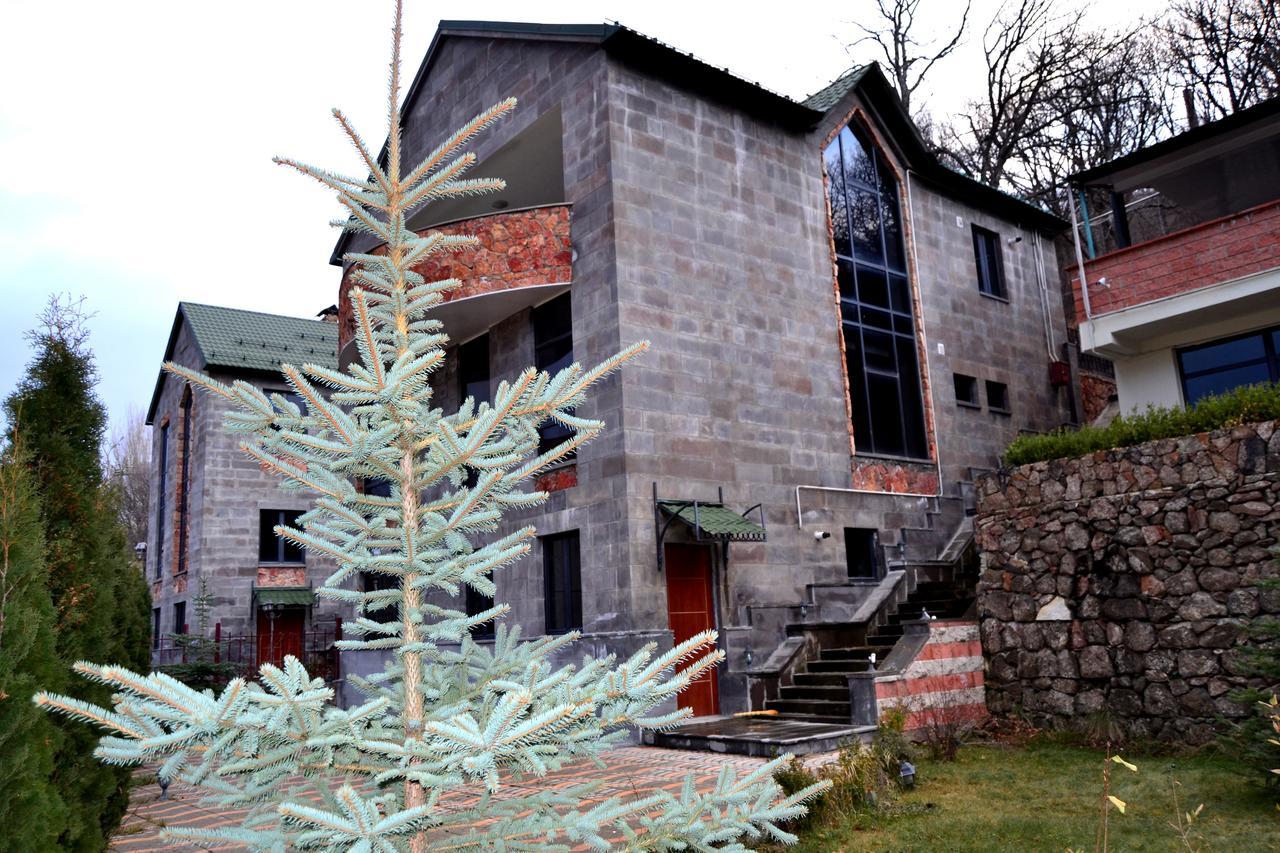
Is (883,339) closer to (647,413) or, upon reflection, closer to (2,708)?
(647,413)

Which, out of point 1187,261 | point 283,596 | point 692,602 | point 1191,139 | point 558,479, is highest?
point 1191,139

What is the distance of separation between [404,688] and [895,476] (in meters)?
13.4

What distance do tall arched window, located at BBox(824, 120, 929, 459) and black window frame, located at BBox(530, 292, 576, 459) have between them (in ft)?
16.5

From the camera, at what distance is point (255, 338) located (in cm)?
2816

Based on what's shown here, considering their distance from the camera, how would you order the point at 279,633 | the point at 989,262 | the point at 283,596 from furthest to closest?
the point at 279,633
the point at 283,596
the point at 989,262

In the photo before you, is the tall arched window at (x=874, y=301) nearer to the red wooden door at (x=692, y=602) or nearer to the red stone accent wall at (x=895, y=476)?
the red stone accent wall at (x=895, y=476)

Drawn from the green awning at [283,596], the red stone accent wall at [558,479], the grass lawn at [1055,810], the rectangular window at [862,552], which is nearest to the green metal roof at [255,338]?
the green awning at [283,596]

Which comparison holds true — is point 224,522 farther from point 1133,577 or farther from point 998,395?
point 1133,577

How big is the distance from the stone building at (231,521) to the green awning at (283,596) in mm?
28

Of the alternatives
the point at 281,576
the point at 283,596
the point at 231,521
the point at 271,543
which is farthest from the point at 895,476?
the point at 231,521

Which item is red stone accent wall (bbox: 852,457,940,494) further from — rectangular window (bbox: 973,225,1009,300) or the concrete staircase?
rectangular window (bbox: 973,225,1009,300)

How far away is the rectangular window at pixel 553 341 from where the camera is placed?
46.6 ft

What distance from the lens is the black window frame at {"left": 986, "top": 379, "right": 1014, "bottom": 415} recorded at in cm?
1873

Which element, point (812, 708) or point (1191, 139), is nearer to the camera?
point (812, 708)
